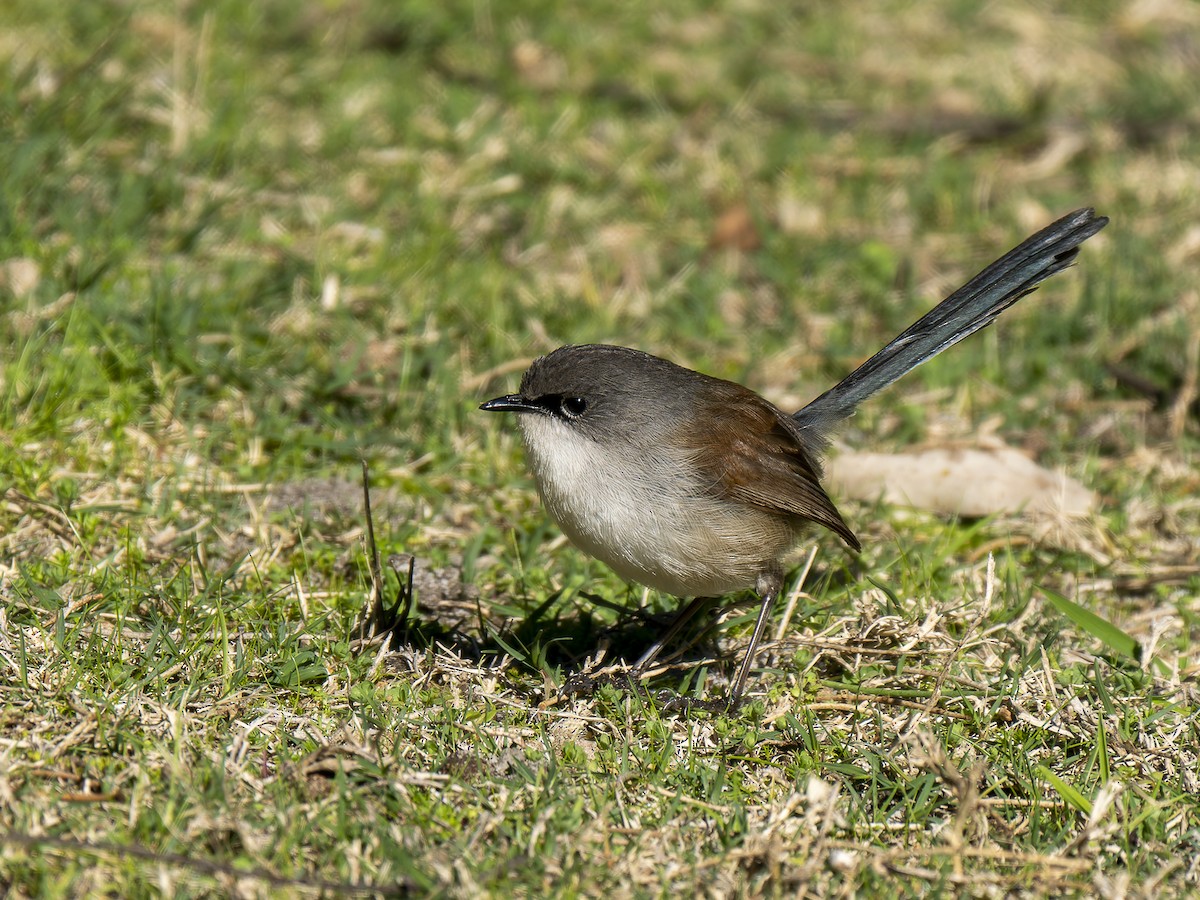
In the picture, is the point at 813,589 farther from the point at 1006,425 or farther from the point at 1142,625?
the point at 1006,425

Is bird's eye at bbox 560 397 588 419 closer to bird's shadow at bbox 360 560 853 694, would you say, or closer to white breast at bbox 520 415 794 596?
white breast at bbox 520 415 794 596

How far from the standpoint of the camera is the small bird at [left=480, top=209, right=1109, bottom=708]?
454 cm

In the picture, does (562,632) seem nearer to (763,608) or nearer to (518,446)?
(763,608)

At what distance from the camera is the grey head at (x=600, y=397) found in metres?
4.76

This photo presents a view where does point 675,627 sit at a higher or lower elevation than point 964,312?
lower

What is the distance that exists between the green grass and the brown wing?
48 centimetres

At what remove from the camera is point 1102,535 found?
5840 millimetres

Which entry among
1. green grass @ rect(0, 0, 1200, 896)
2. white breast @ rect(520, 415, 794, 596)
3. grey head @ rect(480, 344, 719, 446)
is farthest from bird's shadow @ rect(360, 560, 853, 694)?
grey head @ rect(480, 344, 719, 446)

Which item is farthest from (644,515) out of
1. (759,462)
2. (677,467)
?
(759,462)

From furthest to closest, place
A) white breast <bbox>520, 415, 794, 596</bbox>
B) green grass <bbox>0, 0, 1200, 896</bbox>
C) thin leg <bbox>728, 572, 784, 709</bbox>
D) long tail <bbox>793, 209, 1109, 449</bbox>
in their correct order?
long tail <bbox>793, 209, 1109, 449</bbox>
thin leg <bbox>728, 572, 784, 709</bbox>
white breast <bbox>520, 415, 794, 596</bbox>
green grass <bbox>0, 0, 1200, 896</bbox>

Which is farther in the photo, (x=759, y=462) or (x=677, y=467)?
(x=759, y=462)

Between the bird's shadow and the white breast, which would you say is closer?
the white breast

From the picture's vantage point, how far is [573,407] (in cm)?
481

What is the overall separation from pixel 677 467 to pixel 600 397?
14.6 inches
